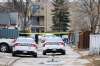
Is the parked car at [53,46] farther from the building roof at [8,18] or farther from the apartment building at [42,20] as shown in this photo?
the apartment building at [42,20]

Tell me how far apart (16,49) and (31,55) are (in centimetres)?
206

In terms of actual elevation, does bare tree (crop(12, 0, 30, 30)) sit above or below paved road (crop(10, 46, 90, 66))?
above

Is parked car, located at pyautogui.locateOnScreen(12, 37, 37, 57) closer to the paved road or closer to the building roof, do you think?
the paved road

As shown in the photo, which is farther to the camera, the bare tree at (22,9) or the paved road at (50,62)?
the bare tree at (22,9)

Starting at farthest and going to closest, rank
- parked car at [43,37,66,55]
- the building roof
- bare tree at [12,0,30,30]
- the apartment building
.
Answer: the apartment building
bare tree at [12,0,30,30]
the building roof
parked car at [43,37,66,55]

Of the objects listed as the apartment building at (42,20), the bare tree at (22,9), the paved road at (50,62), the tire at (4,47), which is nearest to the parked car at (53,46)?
the tire at (4,47)

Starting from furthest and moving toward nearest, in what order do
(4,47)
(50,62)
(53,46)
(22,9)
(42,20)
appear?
1. (42,20)
2. (22,9)
3. (4,47)
4. (53,46)
5. (50,62)

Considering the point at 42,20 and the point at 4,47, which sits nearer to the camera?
the point at 4,47

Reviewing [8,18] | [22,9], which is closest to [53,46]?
[8,18]

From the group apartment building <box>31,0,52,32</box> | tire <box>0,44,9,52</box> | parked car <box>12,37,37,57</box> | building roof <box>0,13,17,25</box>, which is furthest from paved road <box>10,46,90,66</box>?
apartment building <box>31,0,52,32</box>

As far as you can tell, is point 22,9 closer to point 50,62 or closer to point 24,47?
point 24,47

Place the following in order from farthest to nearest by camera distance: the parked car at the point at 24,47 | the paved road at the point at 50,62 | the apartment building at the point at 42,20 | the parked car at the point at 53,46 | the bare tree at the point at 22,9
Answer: the apartment building at the point at 42,20
the bare tree at the point at 22,9
the parked car at the point at 53,46
the parked car at the point at 24,47
the paved road at the point at 50,62

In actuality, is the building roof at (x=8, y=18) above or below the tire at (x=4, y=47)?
above

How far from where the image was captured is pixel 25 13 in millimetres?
65688
